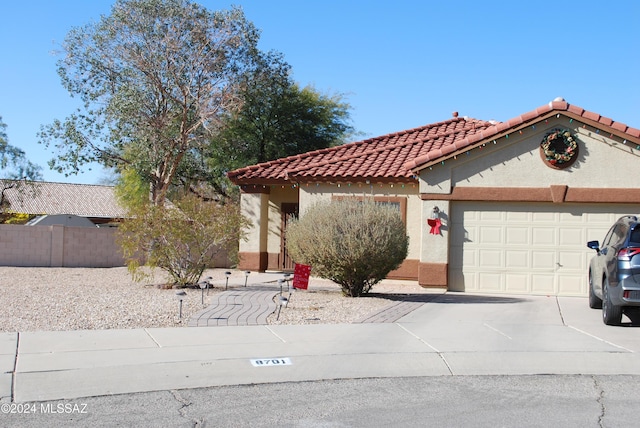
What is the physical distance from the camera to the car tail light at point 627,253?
36.5ft

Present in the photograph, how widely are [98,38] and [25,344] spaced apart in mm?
18953

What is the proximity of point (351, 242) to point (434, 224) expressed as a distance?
3.70 meters

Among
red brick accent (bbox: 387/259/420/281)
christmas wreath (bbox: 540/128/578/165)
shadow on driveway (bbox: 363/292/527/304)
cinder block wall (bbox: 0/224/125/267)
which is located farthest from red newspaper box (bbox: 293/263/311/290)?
cinder block wall (bbox: 0/224/125/267)

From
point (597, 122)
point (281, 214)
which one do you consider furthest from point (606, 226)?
point (281, 214)

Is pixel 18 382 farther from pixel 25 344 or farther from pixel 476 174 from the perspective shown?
pixel 476 174

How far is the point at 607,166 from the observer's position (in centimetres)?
1703

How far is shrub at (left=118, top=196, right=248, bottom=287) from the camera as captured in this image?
15977 millimetres

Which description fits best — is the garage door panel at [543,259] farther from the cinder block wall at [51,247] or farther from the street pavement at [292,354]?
the cinder block wall at [51,247]

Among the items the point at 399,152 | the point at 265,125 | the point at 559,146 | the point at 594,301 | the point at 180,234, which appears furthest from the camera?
the point at 265,125

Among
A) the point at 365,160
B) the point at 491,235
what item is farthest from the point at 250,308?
the point at 365,160

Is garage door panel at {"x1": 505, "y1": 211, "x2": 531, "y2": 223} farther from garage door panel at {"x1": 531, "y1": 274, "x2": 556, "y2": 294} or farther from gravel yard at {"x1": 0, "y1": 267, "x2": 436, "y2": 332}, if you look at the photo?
gravel yard at {"x1": 0, "y1": 267, "x2": 436, "y2": 332}

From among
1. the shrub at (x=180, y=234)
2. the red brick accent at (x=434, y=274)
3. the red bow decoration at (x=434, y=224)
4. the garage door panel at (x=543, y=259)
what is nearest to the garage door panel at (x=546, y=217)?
the garage door panel at (x=543, y=259)

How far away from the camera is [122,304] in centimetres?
1337

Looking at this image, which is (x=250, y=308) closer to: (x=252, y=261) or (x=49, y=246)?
(x=252, y=261)
